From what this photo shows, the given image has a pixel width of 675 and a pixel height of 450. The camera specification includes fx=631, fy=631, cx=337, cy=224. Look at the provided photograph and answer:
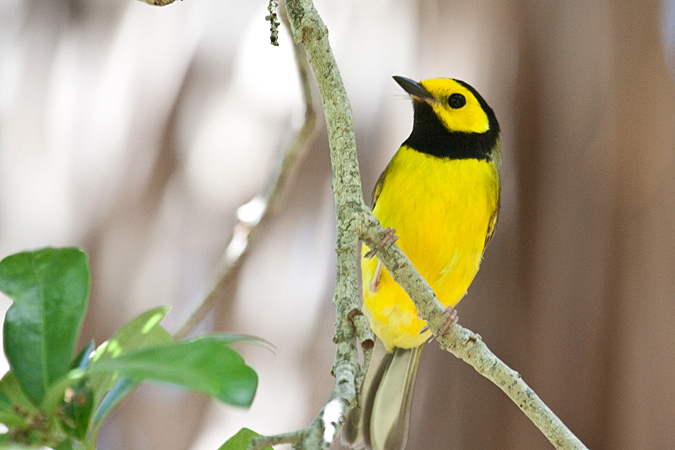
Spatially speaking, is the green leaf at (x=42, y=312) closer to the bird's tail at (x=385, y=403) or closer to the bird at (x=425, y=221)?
the bird at (x=425, y=221)

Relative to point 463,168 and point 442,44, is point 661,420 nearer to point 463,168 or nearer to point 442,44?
point 463,168

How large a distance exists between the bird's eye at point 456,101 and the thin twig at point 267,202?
46cm

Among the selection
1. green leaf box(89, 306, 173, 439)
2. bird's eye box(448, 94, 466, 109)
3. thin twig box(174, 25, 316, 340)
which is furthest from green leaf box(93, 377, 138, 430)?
bird's eye box(448, 94, 466, 109)

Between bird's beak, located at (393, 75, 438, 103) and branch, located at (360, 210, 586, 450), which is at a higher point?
bird's beak, located at (393, 75, 438, 103)

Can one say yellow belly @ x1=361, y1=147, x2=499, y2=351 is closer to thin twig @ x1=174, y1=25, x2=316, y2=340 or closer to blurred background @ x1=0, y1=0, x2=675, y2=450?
thin twig @ x1=174, y1=25, x2=316, y2=340

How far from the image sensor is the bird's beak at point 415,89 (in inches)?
66.1

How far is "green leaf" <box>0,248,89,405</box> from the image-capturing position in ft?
1.90

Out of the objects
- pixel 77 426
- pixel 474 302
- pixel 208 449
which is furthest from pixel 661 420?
pixel 77 426

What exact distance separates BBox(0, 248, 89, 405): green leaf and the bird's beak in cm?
119

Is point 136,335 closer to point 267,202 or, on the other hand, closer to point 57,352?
point 57,352

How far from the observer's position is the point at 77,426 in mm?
598

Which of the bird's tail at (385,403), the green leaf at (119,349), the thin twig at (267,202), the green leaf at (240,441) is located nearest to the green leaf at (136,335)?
the green leaf at (119,349)

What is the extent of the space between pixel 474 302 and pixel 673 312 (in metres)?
0.57

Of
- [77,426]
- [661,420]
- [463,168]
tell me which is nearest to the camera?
[77,426]
